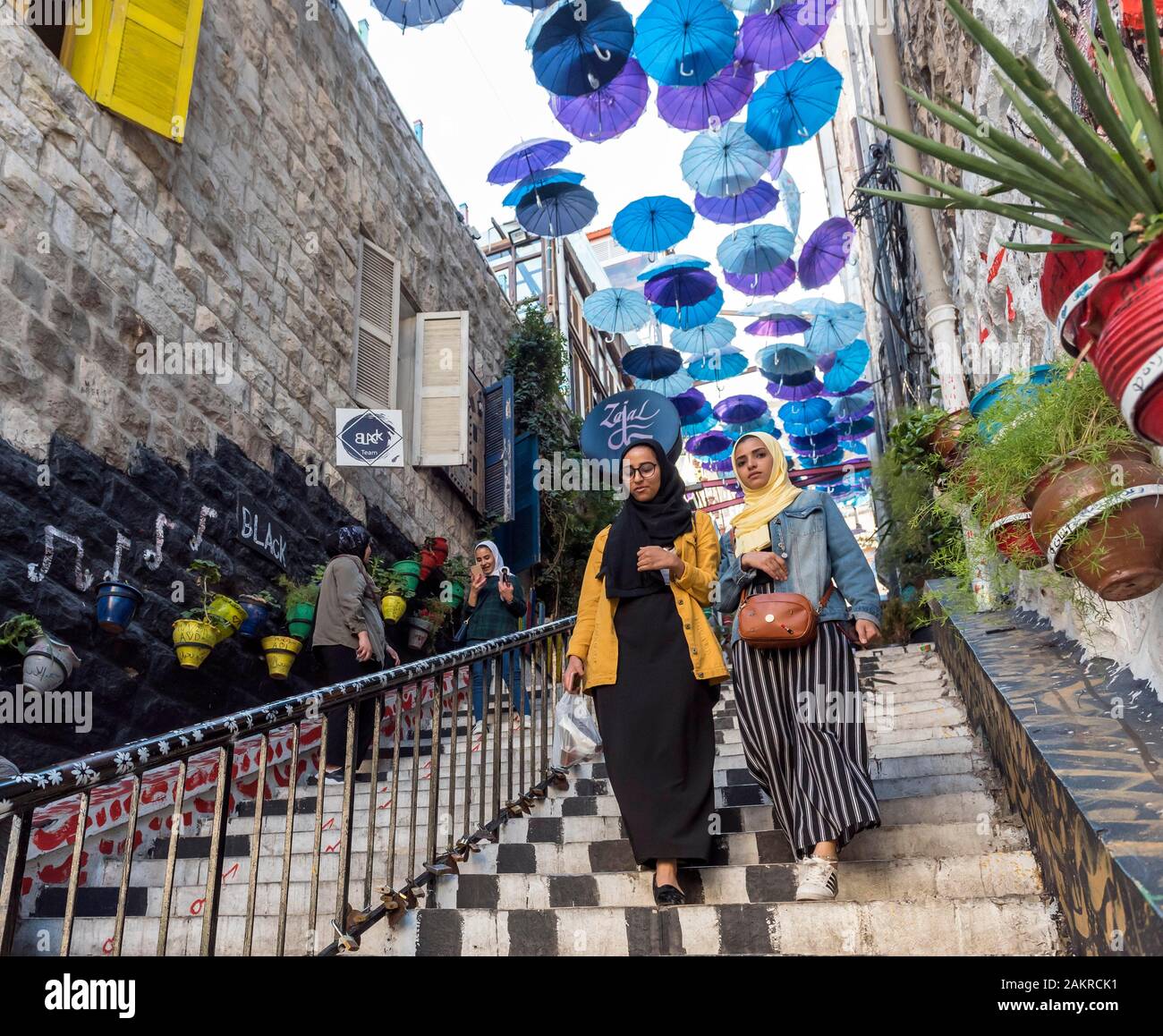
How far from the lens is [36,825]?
4.06 meters

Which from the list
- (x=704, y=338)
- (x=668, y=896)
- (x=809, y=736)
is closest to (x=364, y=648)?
(x=668, y=896)

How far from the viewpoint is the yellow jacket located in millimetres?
3621

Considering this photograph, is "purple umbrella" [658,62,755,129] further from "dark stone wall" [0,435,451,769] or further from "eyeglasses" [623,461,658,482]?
"eyeglasses" [623,461,658,482]

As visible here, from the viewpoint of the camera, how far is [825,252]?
14.2 m

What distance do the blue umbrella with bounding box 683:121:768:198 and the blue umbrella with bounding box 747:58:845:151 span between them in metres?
0.58

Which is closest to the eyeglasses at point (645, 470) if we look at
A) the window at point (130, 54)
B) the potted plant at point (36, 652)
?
the potted plant at point (36, 652)

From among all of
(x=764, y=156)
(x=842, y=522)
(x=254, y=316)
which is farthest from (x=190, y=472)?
(x=764, y=156)

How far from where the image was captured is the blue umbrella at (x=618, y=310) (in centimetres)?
1516

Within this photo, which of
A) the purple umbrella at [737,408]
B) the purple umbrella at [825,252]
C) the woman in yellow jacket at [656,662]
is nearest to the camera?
the woman in yellow jacket at [656,662]

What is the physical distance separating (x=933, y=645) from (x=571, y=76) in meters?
6.87

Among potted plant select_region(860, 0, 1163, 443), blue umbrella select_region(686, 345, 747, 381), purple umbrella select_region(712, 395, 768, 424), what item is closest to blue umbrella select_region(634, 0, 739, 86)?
blue umbrella select_region(686, 345, 747, 381)

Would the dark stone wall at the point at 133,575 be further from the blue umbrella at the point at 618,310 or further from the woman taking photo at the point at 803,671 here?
the blue umbrella at the point at 618,310

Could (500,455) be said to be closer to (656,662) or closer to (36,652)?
(36,652)

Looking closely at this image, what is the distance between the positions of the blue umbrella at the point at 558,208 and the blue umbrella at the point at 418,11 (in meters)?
3.28
